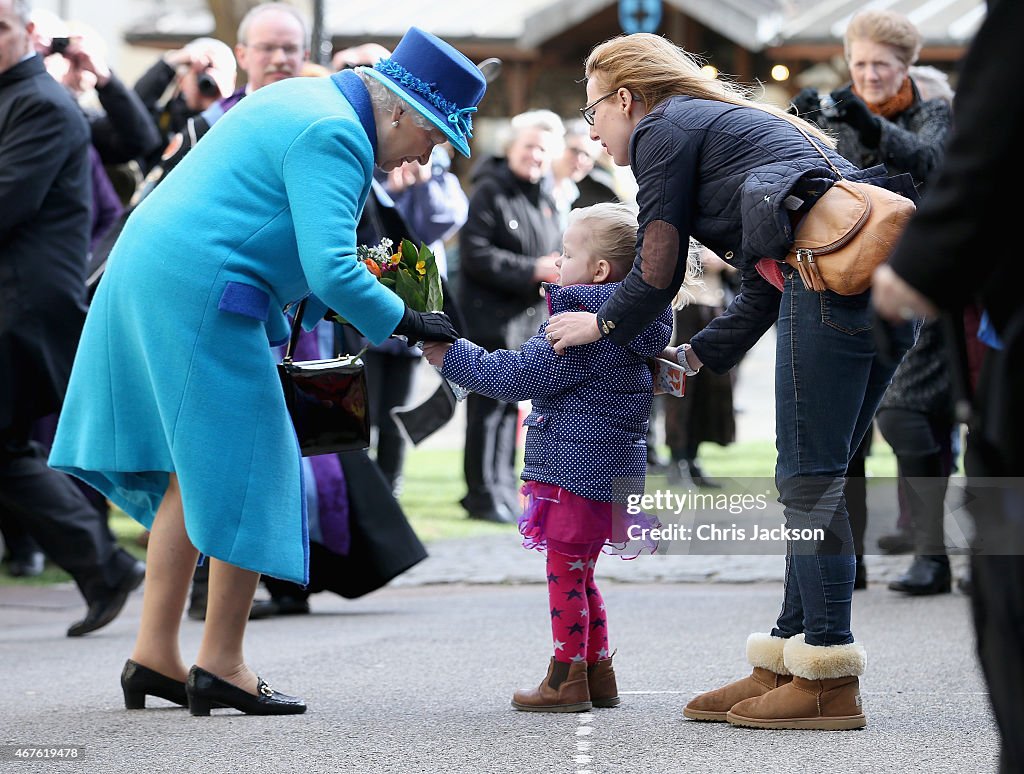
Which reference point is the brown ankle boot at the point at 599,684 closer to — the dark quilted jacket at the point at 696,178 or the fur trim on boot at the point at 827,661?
the fur trim on boot at the point at 827,661

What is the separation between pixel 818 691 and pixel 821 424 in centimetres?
69

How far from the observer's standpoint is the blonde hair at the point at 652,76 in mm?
4293

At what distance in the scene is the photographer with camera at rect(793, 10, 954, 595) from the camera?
610 cm

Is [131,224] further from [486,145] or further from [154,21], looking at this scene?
[154,21]

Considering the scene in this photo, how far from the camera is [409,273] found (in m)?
4.43

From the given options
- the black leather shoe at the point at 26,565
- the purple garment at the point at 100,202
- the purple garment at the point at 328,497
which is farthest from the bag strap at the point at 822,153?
the black leather shoe at the point at 26,565

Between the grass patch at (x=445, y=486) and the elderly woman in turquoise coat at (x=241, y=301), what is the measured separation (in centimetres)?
290

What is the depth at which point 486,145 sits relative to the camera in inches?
1025

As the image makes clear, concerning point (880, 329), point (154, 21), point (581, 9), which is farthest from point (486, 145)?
point (880, 329)

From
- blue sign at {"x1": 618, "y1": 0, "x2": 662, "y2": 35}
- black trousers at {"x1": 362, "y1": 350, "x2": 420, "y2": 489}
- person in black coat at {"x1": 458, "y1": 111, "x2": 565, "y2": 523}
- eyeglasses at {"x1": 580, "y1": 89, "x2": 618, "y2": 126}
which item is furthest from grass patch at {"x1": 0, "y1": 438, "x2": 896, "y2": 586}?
blue sign at {"x1": 618, "y1": 0, "x2": 662, "y2": 35}

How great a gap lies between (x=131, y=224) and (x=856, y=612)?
11.1 ft

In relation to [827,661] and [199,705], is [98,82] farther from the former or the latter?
[827,661]

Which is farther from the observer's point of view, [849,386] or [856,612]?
[856,612]

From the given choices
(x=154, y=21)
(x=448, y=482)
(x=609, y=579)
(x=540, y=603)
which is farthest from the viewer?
(x=154, y=21)
